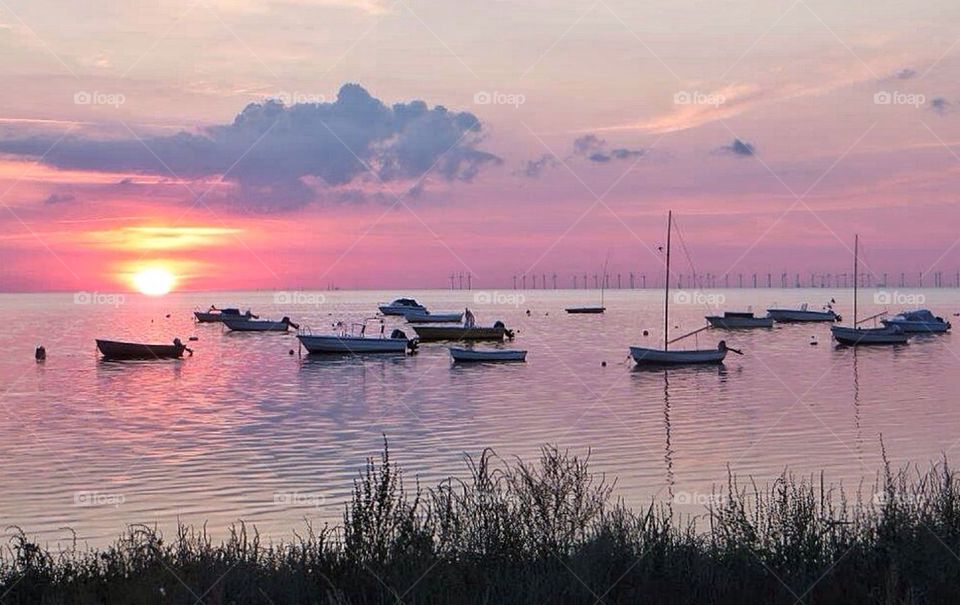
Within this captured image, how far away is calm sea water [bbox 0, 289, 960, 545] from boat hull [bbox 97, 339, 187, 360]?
1657 mm

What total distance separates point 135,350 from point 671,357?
43.0 m

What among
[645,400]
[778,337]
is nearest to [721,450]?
[645,400]

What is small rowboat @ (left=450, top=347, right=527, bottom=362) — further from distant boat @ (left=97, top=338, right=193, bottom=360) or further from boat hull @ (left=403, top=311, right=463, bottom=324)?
boat hull @ (left=403, top=311, right=463, bottom=324)

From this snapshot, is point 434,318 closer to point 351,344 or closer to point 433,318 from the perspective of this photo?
point 433,318

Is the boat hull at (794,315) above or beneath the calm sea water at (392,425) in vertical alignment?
above

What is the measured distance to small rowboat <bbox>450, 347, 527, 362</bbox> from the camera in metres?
75.6

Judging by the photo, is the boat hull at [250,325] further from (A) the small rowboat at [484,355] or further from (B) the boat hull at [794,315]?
(B) the boat hull at [794,315]

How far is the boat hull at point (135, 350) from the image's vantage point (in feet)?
265

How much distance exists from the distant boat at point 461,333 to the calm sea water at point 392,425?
25.1 metres

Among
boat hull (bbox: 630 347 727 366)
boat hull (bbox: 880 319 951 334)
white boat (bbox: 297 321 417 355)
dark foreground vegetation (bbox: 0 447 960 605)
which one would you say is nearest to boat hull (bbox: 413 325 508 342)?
white boat (bbox: 297 321 417 355)

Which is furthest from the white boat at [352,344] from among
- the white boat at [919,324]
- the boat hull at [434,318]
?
the boat hull at [434,318]

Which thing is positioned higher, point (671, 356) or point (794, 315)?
point (794, 315)

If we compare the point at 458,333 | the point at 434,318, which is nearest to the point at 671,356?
the point at 458,333

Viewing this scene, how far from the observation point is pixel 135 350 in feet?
269
